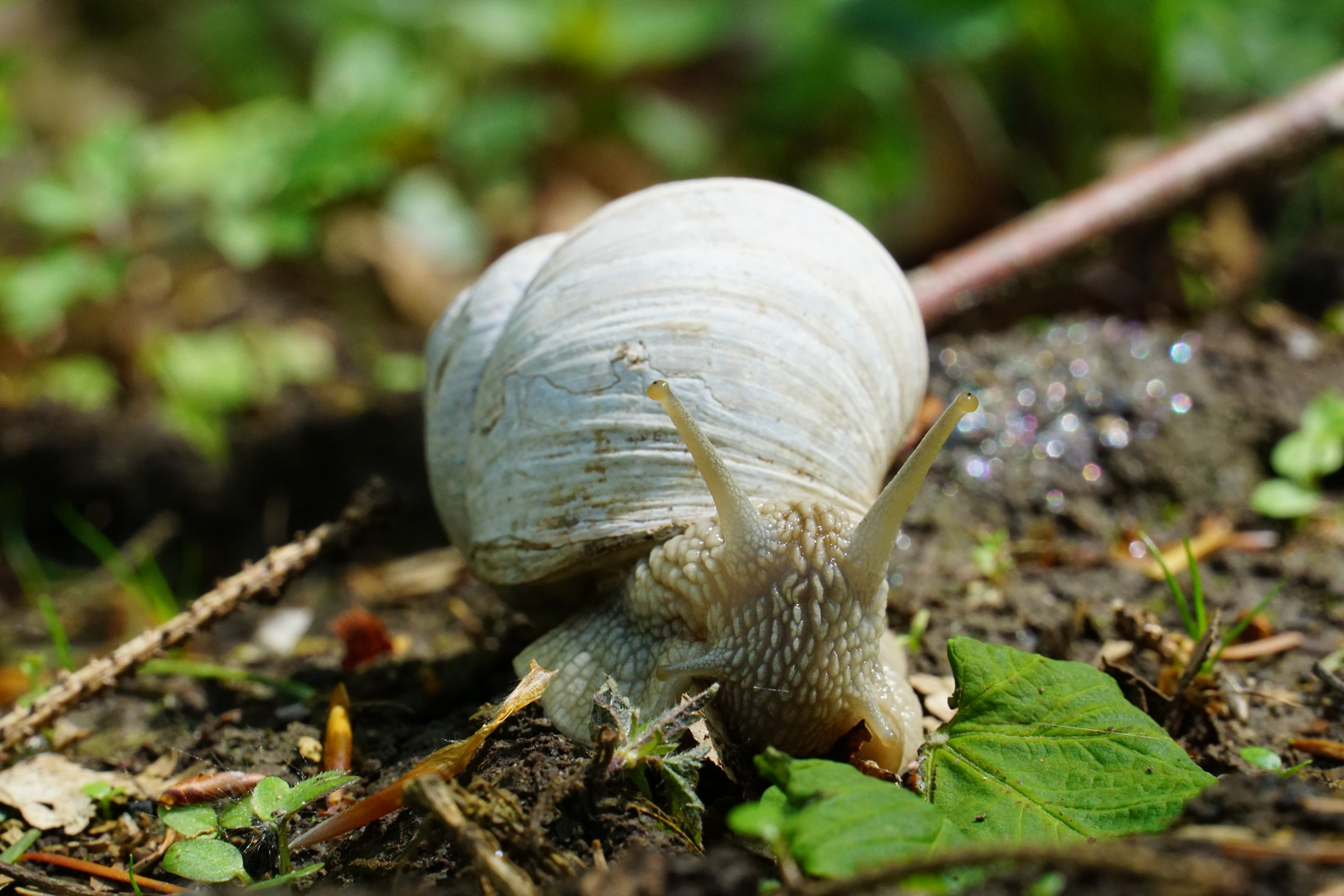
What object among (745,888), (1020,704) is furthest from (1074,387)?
(745,888)

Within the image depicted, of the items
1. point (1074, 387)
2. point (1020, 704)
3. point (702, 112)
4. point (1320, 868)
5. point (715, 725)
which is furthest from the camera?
point (702, 112)

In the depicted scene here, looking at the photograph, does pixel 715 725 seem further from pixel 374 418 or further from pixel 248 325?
pixel 248 325

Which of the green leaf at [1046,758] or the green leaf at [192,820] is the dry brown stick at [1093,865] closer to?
the green leaf at [1046,758]

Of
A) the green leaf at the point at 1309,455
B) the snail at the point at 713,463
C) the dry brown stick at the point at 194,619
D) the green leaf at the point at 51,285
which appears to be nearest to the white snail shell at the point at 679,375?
the snail at the point at 713,463

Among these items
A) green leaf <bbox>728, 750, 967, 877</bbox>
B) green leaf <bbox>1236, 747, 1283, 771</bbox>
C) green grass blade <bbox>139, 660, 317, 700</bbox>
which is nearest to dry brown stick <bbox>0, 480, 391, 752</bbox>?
green grass blade <bbox>139, 660, 317, 700</bbox>

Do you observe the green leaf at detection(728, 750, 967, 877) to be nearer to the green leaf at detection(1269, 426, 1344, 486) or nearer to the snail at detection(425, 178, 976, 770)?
the snail at detection(425, 178, 976, 770)

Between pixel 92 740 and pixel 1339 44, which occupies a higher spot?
pixel 1339 44
